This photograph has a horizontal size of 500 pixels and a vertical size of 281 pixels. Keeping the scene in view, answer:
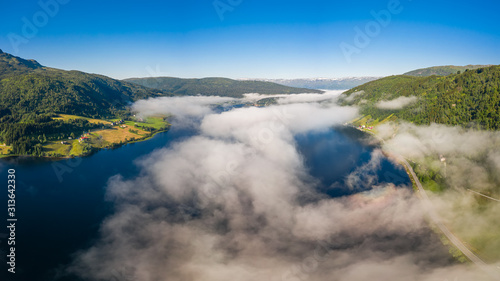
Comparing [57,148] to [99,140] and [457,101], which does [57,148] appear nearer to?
[99,140]

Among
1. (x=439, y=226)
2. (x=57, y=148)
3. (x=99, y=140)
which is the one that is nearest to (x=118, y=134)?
(x=99, y=140)

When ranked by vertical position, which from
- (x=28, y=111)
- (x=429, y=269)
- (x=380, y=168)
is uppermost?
(x=28, y=111)

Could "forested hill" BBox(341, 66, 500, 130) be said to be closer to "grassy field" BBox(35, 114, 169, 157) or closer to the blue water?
the blue water

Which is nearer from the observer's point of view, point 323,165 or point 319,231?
point 319,231

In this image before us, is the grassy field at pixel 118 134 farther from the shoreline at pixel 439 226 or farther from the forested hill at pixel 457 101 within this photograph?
the forested hill at pixel 457 101

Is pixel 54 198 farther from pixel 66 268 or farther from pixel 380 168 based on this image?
pixel 380 168

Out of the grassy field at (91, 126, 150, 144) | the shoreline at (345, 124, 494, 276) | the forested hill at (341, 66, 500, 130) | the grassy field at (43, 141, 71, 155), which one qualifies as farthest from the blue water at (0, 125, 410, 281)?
the forested hill at (341, 66, 500, 130)

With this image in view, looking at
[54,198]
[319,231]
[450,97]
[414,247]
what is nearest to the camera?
[414,247]

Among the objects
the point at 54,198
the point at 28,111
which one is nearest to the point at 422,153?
the point at 54,198

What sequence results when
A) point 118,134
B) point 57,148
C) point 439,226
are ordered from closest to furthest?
1. point 439,226
2. point 57,148
3. point 118,134
